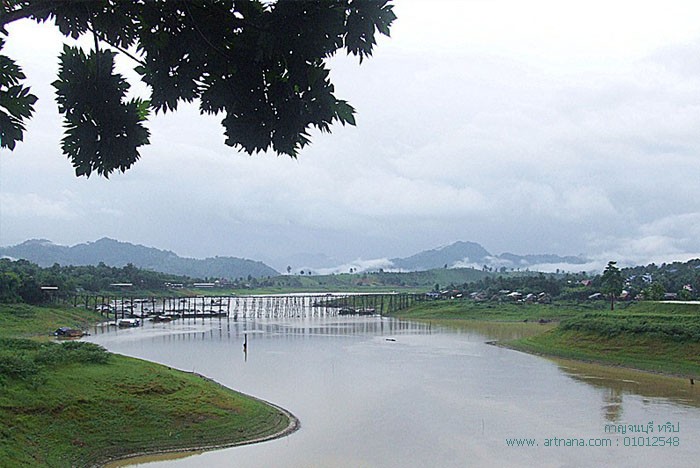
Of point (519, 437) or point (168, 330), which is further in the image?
point (168, 330)

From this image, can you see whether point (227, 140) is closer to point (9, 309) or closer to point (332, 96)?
point (332, 96)

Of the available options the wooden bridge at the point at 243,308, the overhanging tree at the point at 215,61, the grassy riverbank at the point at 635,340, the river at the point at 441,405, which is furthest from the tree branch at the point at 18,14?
the wooden bridge at the point at 243,308

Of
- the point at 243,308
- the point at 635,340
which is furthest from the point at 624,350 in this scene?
the point at 243,308

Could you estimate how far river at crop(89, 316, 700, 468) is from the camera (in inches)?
696

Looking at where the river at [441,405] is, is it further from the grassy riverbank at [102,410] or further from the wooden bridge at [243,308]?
the wooden bridge at [243,308]

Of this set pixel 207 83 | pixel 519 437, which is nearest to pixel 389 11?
pixel 207 83

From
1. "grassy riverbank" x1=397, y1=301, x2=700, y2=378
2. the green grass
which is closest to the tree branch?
"grassy riverbank" x1=397, y1=301, x2=700, y2=378

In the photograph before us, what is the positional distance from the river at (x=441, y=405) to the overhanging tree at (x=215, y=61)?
14.5 m

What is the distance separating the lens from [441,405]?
79.7 ft

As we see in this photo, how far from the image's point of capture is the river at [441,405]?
17688mm

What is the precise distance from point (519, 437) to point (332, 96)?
721 inches

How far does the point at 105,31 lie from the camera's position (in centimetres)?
375

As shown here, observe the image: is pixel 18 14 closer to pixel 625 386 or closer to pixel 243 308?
pixel 625 386

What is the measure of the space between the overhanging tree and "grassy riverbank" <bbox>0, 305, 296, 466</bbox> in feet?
41.9
